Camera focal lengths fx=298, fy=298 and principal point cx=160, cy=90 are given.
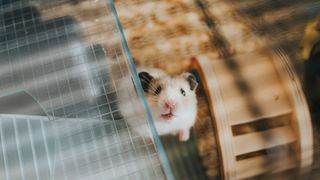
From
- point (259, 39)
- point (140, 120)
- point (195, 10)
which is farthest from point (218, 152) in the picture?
point (195, 10)

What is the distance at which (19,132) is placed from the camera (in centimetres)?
82

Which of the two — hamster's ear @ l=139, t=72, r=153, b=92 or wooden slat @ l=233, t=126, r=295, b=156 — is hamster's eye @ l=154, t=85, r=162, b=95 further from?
wooden slat @ l=233, t=126, r=295, b=156

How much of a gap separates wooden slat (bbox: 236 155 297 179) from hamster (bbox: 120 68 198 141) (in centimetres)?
17

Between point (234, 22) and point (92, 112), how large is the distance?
19.5 inches

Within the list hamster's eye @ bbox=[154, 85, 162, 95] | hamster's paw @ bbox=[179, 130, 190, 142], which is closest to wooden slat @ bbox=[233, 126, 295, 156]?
hamster's paw @ bbox=[179, 130, 190, 142]

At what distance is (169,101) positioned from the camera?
0.86 meters

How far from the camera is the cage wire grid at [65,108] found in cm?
79

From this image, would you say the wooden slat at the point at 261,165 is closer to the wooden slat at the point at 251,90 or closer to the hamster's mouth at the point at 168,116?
the wooden slat at the point at 251,90

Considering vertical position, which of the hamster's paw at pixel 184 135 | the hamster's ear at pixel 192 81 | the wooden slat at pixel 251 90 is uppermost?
the hamster's ear at pixel 192 81

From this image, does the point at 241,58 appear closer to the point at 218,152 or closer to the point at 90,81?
the point at 218,152

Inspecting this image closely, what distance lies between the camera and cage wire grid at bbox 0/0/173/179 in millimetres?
792

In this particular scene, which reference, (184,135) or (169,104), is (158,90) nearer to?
(169,104)

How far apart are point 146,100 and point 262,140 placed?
33 cm

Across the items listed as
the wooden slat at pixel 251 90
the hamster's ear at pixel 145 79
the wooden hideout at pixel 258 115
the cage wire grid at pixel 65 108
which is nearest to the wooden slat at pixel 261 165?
the wooden hideout at pixel 258 115
